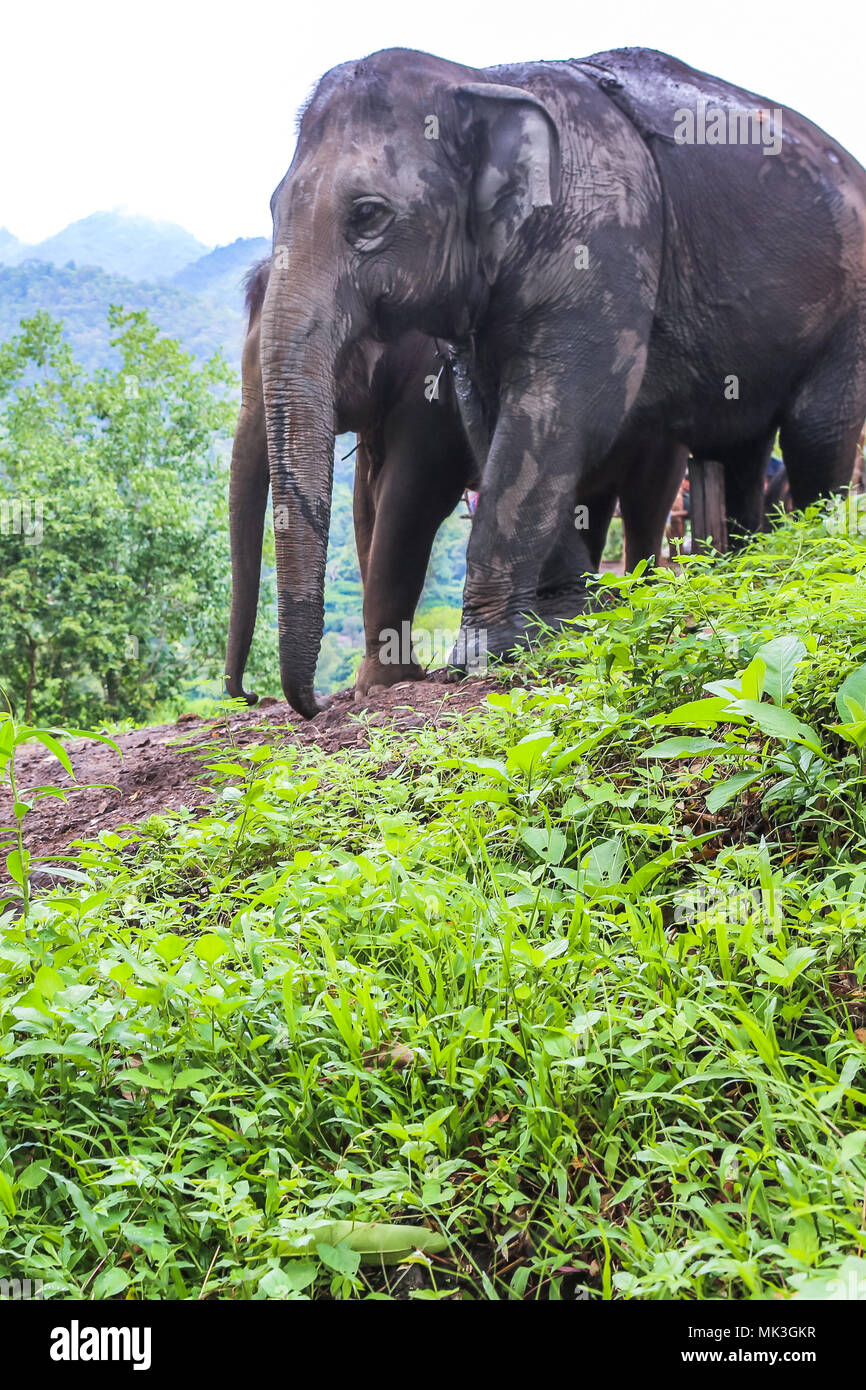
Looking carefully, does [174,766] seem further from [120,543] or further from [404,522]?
[120,543]

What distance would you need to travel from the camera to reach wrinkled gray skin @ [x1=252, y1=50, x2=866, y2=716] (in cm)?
445

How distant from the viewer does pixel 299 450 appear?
14.4 feet

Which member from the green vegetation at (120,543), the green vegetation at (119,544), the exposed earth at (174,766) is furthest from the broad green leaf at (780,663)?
the green vegetation at (119,544)

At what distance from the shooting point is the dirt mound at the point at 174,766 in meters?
3.89

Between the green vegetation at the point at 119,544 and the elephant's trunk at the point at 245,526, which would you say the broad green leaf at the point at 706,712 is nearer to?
the elephant's trunk at the point at 245,526

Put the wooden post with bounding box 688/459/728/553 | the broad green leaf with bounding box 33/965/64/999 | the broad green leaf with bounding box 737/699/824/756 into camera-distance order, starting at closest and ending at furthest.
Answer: the broad green leaf with bounding box 33/965/64/999 < the broad green leaf with bounding box 737/699/824/756 < the wooden post with bounding box 688/459/728/553

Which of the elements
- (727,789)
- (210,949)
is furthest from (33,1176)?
(727,789)

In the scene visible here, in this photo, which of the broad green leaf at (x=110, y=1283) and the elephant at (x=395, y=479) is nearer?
the broad green leaf at (x=110, y=1283)

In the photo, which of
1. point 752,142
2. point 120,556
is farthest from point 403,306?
point 120,556

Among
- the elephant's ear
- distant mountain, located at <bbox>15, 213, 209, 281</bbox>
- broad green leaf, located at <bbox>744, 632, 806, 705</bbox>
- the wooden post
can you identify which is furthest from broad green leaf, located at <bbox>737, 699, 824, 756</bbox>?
distant mountain, located at <bbox>15, 213, 209, 281</bbox>

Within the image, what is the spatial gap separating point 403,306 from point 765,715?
3.06m

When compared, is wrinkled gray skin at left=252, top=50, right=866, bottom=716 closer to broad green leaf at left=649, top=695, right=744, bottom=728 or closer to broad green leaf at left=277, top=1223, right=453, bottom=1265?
broad green leaf at left=649, top=695, right=744, bottom=728

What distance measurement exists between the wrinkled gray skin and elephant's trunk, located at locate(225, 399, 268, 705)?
2.83ft

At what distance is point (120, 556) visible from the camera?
14297 millimetres
